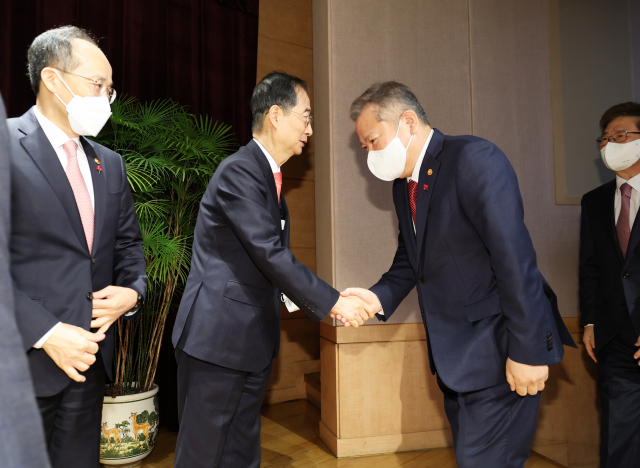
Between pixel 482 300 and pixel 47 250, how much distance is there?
4.19 ft

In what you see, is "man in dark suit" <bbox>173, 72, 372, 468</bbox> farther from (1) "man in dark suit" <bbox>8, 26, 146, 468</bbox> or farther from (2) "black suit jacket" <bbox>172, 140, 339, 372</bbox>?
(1) "man in dark suit" <bbox>8, 26, 146, 468</bbox>

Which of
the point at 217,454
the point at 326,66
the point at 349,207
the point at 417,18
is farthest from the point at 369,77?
the point at 217,454

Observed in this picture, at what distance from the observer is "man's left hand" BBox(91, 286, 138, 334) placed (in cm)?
138

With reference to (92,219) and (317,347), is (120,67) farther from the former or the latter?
(317,347)

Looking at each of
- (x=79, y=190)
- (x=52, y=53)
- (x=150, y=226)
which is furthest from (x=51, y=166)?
(x=150, y=226)

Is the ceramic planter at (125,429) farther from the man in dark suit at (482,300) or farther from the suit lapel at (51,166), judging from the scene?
the man in dark suit at (482,300)

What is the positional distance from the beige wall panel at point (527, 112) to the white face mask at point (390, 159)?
1.55m

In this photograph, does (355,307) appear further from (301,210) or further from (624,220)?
(301,210)

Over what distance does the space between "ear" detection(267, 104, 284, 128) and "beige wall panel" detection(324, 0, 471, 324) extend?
3.42ft

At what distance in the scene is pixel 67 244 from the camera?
132 cm

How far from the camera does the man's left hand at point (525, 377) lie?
4.44ft

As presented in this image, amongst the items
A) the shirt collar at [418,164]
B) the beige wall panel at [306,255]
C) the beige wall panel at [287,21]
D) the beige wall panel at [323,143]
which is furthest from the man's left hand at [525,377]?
the beige wall panel at [287,21]

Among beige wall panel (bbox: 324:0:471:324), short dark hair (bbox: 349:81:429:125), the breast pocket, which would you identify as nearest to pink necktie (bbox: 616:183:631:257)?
beige wall panel (bbox: 324:0:471:324)

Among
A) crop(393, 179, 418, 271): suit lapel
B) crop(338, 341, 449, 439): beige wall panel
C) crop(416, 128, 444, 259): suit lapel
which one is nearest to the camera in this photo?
crop(416, 128, 444, 259): suit lapel
